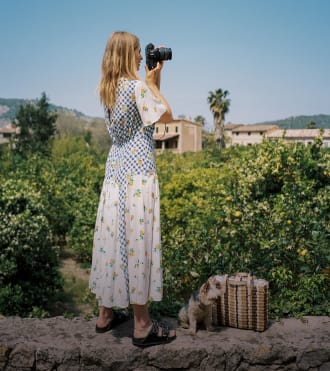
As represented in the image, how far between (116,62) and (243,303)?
192 centimetres

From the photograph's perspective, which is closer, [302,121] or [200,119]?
[200,119]

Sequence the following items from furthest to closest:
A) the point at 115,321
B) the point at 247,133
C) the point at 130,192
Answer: the point at 247,133, the point at 115,321, the point at 130,192

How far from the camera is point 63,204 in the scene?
1190 cm

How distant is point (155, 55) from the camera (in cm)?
293

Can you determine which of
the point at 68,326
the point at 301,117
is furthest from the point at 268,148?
the point at 301,117

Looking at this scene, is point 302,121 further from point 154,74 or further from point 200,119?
point 154,74

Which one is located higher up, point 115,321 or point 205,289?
point 205,289

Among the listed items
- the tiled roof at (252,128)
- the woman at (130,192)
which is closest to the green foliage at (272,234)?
the woman at (130,192)

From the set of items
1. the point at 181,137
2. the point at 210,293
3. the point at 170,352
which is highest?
the point at 181,137

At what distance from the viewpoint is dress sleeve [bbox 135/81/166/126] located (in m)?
2.89

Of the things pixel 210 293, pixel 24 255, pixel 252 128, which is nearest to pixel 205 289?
pixel 210 293

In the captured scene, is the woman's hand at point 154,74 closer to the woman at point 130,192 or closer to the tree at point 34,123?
the woman at point 130,192

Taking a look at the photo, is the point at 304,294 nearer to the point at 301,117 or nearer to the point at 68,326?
the point at 68,326

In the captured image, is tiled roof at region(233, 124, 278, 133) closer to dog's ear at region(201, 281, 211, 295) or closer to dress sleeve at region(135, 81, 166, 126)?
dog's ear at region(201, 281, 211, 295)
